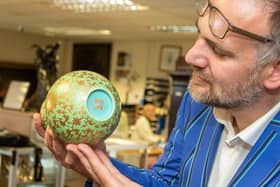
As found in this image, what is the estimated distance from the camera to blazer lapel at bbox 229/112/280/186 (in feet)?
2.77

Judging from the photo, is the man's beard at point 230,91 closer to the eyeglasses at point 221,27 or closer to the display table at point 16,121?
the eyeglasses at point 221,27

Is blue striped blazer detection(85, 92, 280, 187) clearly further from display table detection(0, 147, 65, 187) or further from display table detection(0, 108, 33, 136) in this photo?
display table detection(0, 108, 33, 136)

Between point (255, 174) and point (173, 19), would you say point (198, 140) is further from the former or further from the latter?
point (173, 19)

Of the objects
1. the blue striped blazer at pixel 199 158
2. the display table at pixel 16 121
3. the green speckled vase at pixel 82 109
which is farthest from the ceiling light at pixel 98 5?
the green speckled vase at pixel 82 109

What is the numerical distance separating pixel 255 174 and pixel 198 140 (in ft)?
0.66

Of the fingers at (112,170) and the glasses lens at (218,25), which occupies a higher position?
the glasses lens at (218,25)

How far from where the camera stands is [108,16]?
5.32 m

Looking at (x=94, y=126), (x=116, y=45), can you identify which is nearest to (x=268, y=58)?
(x=94, y=126)

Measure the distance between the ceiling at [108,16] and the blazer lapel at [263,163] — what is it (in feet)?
10.4

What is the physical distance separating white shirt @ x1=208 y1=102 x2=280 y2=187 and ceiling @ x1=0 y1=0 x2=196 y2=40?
305cm

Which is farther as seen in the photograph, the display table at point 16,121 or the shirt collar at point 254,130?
the display table at point 16,121

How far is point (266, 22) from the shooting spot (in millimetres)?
878

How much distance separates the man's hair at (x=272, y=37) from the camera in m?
0.88

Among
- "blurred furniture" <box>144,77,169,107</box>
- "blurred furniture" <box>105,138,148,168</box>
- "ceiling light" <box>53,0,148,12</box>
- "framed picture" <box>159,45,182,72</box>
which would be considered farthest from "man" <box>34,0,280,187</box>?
"framed picture" <box>159,45,182,72</box>
